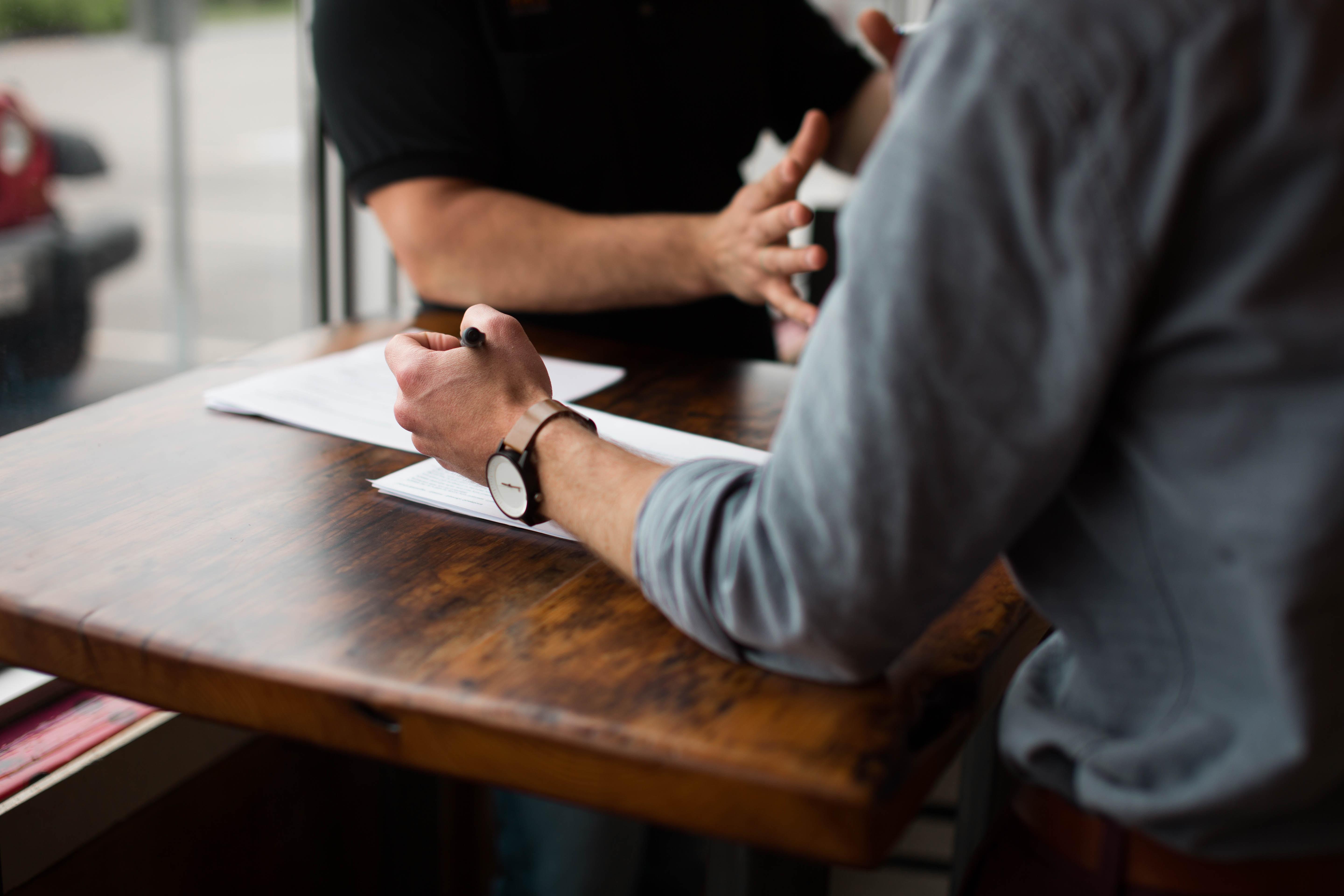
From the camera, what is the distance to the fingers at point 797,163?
1.12 meters

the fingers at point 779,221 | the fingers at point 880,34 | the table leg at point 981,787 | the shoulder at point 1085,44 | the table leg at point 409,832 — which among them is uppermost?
the fingers at point 880,34

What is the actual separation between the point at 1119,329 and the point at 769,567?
0.22 metres

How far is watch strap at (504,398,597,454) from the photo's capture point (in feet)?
2.44

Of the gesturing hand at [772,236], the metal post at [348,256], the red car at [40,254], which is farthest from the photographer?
the metal post at [348,256]

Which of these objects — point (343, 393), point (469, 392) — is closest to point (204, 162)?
point (343, 393)

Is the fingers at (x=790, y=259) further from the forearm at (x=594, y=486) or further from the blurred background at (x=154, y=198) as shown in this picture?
the blurred background at (x=154, y=198)

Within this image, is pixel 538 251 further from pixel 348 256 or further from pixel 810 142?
pixel 348 256

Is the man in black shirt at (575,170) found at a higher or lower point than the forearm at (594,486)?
higher

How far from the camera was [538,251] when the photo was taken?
4.40ft

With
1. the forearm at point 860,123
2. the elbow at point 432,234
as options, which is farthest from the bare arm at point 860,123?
the elbow at point 432,234

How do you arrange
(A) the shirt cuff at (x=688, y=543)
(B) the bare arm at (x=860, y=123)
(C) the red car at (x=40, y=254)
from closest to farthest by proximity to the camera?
1. (A) the shirt cuff at (x=688, y=543)
2. (C) the red car at (x=40, y=254)
3. (B) the bare arm at (x=860, y=123)

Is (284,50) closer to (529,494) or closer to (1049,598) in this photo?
(529,494)

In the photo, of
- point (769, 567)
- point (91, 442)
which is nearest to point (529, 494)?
point (769, 567)

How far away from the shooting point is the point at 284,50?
6.25 ft
